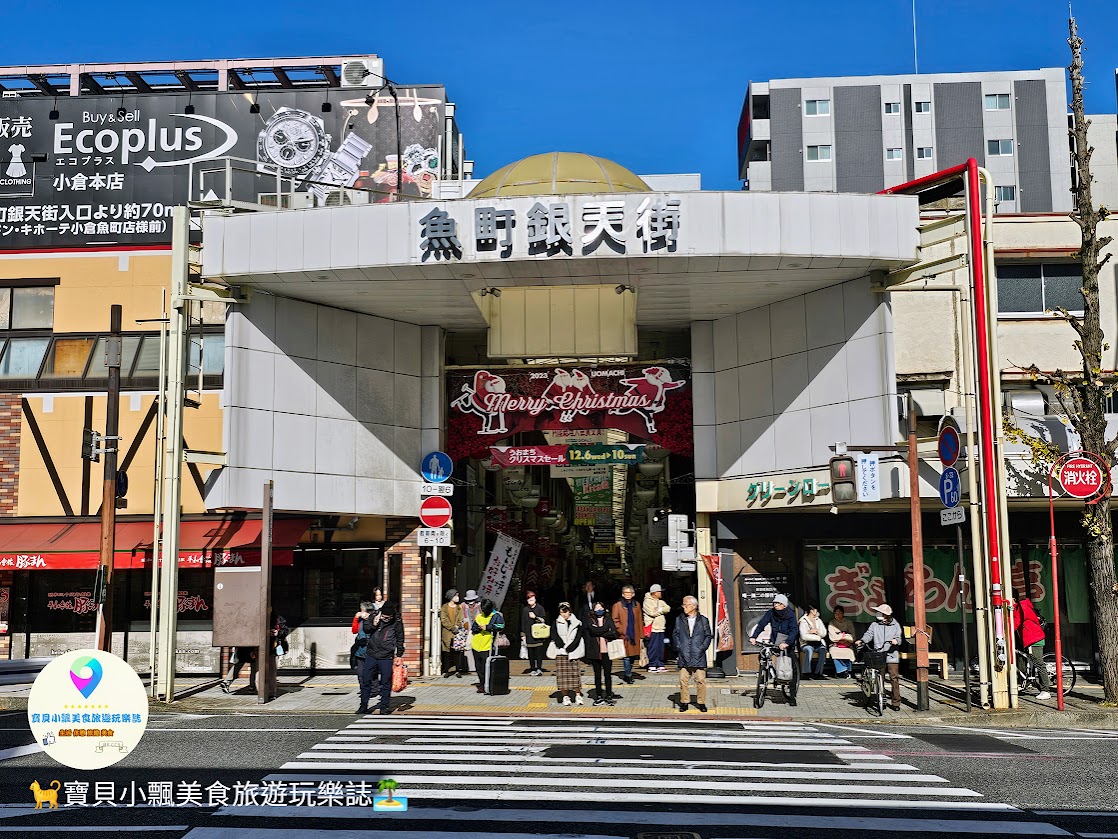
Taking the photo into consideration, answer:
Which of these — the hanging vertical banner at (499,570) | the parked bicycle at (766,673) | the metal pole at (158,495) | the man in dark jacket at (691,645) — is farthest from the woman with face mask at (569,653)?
the metal pole at (158,495)

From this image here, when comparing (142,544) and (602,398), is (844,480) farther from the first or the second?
(142,544)

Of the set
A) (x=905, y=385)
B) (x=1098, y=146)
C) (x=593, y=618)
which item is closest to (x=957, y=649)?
(x=905, y=385)

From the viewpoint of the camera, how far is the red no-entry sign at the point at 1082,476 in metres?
18.5

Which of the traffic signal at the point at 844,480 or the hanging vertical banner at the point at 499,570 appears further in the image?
the hanging vertical banner at the point at 499,570

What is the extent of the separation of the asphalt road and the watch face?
57.8ft

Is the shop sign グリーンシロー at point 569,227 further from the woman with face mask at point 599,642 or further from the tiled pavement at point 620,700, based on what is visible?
the tiled pavement at point 620,700

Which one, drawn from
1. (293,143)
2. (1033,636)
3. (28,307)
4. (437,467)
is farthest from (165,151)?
(1033,636)

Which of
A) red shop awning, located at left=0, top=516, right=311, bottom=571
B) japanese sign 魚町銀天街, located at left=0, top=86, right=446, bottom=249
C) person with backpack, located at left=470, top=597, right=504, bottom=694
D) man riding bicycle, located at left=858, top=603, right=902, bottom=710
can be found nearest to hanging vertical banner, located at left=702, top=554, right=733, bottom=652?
man riding bicycle, located at left=858, top=603, right=902, bottom=710

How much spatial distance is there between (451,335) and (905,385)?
386 inches

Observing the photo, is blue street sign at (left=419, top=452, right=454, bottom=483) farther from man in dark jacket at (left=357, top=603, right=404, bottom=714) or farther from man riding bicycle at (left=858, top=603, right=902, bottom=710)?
man riding bicycle at (left=858, top=603, right=902, bottom=710)

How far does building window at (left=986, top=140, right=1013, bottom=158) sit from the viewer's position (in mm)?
71750

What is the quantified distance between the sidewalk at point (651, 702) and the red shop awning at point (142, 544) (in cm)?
254

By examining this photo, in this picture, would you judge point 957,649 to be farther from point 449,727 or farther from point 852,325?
point 449,727

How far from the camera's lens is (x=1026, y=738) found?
15438 millimetres
